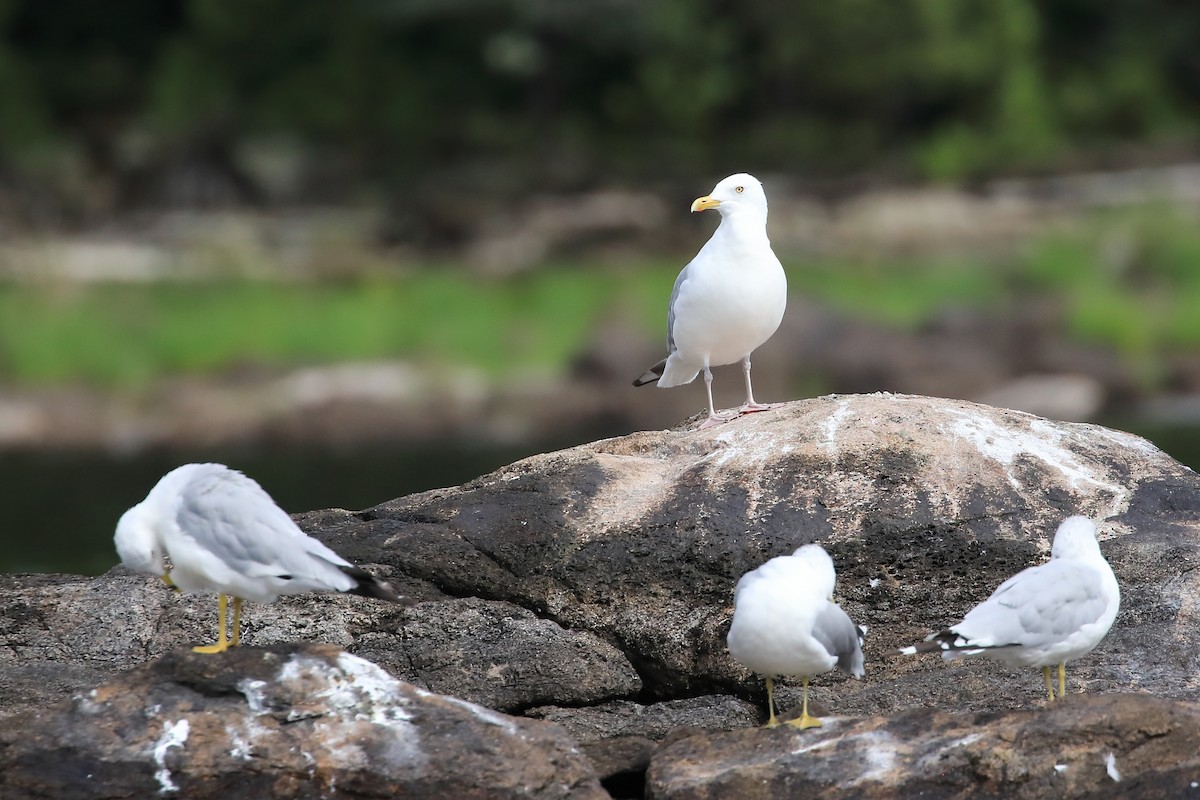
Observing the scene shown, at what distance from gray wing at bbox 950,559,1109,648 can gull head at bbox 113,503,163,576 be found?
2.93 meters

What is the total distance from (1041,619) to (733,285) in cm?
297

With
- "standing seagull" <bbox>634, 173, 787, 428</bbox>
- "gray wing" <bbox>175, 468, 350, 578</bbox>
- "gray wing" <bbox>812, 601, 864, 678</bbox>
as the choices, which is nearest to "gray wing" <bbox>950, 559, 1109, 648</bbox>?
"gray wing" <bbox>812, 601, 864, 678</bbox>

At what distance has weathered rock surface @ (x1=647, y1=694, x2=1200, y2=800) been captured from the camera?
6.04 meters

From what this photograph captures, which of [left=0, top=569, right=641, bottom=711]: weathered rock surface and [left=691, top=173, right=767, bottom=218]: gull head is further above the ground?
[left=691, top=173, right=767, bottom=218]: gull head

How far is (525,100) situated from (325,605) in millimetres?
29450

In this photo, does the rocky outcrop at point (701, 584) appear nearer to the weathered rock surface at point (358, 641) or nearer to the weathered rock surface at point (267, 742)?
the weathered rock surface at point (358, 641)

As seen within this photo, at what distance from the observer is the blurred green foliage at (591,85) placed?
1251 inches

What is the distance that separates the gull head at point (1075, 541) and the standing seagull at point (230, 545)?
248 cm

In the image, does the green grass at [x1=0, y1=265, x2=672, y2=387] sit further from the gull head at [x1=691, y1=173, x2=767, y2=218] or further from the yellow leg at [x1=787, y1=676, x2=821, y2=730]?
the yellow leg at [x1=787, y1=676, x2=821, y2=730]

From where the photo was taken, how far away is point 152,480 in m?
19.8

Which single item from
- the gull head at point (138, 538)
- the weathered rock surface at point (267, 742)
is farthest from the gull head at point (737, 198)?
the gull head at point (138, 538)

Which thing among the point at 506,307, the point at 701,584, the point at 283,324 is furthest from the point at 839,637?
the point at 506,307

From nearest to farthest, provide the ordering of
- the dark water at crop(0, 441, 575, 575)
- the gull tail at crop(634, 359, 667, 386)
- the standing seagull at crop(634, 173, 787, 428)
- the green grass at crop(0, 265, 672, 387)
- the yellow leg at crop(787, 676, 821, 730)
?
the yellow leg at crop(787, 676, 821, 730)
the standing seagull at crop(634, 173, 787, 428)
the gull tail at crop(634, 359, 667, 386)
the dark water at crop(0, 441, 575, 575)
the green grass at crop(0, 265, 672, 387)

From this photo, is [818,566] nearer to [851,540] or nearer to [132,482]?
[851,540]
